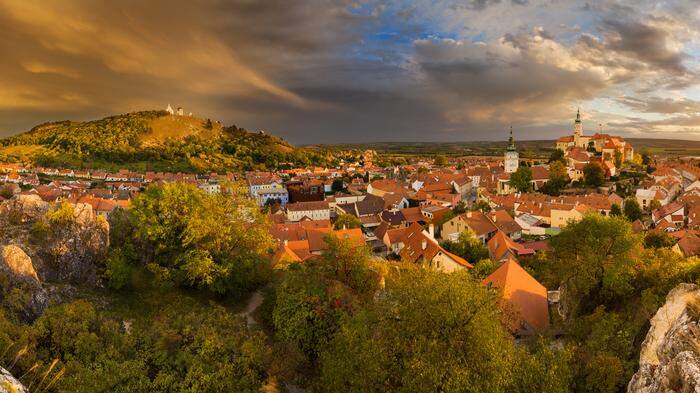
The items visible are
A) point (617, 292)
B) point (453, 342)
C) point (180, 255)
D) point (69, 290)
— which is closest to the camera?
point (453, 342)

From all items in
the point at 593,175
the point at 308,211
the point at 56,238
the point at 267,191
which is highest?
the point at 56,238

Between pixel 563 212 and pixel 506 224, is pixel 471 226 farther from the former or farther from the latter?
pixel 563 212

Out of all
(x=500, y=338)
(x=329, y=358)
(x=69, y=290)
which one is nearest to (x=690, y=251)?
(x=500, y=338)

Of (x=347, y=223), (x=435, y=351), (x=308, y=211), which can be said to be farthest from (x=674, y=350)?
(x=308, y=211)

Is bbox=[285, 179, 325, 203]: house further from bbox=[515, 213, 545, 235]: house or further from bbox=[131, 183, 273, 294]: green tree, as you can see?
bbox=[131, 183, 273, 294]: green tree

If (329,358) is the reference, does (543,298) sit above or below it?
below

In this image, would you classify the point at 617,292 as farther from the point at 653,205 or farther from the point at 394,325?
the point at 653,205

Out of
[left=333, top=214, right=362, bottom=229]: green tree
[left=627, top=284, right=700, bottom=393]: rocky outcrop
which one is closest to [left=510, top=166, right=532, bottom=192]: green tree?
[left=333, top=214, right=362, bottom=229]: green tree
